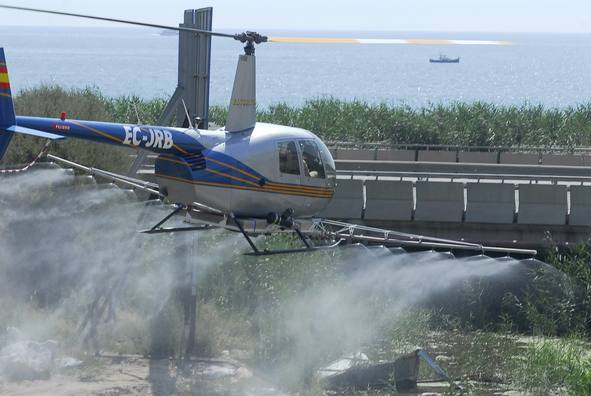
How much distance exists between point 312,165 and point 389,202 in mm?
11043

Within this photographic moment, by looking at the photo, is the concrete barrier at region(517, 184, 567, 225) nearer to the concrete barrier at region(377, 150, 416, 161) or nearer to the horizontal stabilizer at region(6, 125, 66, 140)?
the concrete barrier at region(377, 150, 416, 161)

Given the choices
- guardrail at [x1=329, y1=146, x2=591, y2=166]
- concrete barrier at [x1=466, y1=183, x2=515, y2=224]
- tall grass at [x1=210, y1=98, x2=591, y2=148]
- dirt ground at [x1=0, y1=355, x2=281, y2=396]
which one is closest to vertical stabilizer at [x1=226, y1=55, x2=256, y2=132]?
dirt ground at [x1=0, y1=355, x2=281, y2=396]

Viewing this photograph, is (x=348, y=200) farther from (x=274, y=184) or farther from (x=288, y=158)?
(x=274, y=184)

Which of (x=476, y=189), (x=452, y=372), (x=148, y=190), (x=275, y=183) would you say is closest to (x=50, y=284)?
(x=148, y=190)

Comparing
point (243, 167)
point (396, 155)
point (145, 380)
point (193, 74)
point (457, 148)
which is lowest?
point (145, 380)

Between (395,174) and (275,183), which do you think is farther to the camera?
(395,174)

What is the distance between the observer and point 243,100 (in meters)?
20.4

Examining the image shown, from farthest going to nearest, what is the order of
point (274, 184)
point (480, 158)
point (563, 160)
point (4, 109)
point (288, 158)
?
point (480, 158)
point (563, 160)
point (288, 158)
point (274, 184)
point (4, 109)

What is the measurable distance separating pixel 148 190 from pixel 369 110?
32.4 metres

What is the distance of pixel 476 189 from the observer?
31.4 meters

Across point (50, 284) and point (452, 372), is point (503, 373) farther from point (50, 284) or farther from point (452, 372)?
point (50, 284)

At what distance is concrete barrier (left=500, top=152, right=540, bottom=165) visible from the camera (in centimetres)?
4297

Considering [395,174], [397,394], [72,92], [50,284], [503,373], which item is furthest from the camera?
[395,174]


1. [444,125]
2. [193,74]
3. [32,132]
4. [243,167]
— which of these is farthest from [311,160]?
[444,125]
